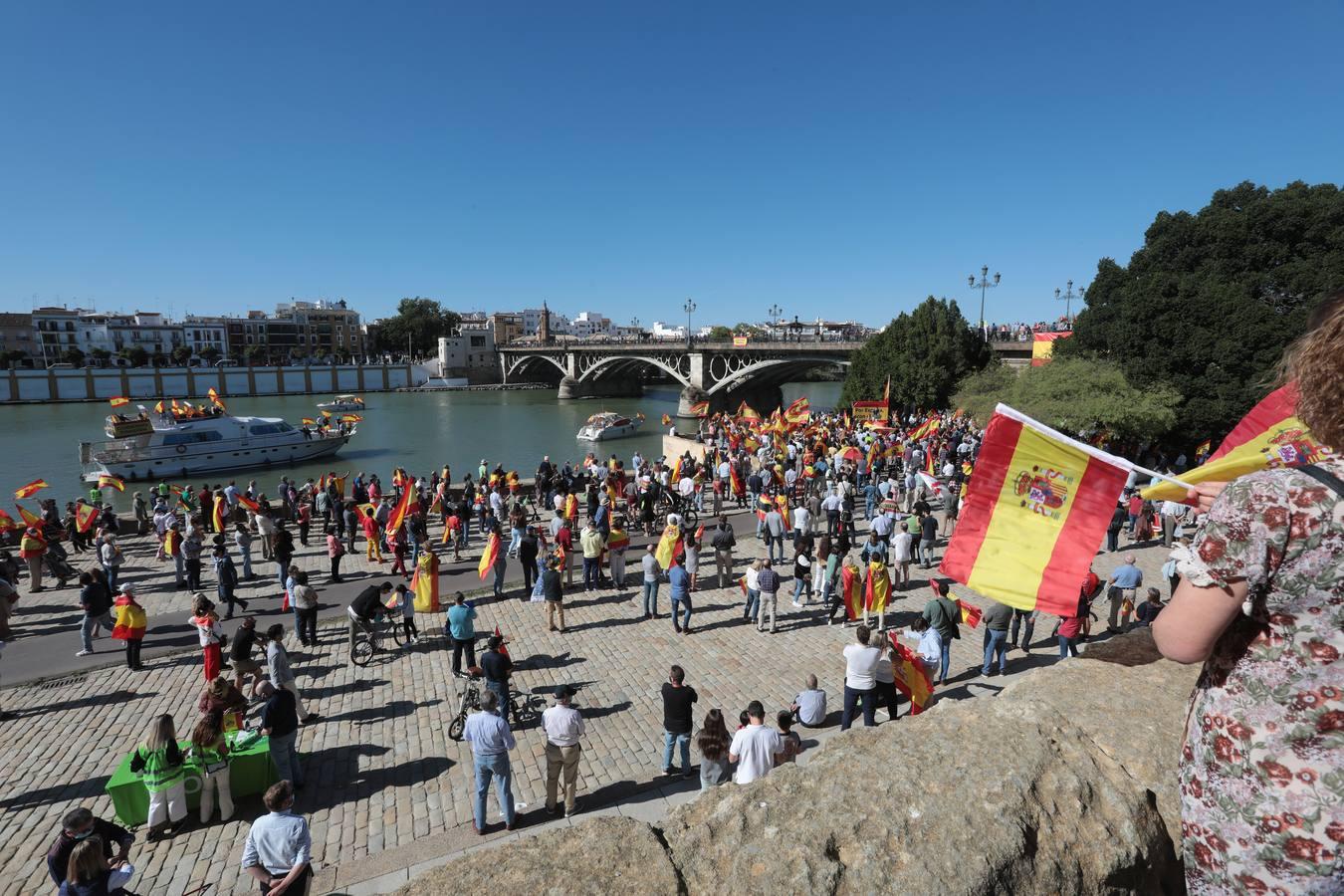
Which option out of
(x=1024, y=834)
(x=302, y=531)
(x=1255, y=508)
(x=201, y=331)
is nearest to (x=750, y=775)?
(x=1024, y=834)

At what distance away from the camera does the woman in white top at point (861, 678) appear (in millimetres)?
7098

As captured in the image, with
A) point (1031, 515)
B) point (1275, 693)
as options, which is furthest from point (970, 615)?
point (1275, 693)

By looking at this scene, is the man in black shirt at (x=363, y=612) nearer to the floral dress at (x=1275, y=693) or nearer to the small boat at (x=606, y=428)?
the floral dress at (x=1275, y=693)

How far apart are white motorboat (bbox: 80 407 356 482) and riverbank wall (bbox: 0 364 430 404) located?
51.1 m

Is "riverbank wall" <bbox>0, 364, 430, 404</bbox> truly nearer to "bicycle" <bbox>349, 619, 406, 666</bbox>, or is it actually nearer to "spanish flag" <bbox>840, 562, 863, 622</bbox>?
"bicycle" <bbox>349, 619, 406, 666</bbox>

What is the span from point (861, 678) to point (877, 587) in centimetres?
311

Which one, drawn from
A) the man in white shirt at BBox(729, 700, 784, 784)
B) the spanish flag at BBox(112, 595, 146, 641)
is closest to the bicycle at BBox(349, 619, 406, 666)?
the spanish flag at BBox(112, 595, 146, 641)

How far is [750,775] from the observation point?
18.7ft

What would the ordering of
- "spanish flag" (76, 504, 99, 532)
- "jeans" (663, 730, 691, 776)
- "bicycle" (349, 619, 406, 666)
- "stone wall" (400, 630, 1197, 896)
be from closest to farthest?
1. "stone wall" (400, 630, 1197, 896)
2. "jeans" (663, 730, 691, 776)
3. "bicycle" (349, 619, 406, 666)
4. "spanish flag" (76, 504, 99, 532)

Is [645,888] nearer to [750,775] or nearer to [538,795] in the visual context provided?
[750,775]

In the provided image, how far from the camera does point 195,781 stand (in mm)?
5957

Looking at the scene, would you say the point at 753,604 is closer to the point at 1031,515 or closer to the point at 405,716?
the point at 405,716

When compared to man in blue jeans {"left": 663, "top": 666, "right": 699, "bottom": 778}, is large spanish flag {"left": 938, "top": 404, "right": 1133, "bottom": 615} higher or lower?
higher

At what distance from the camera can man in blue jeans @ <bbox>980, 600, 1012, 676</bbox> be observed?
8.45 metres
